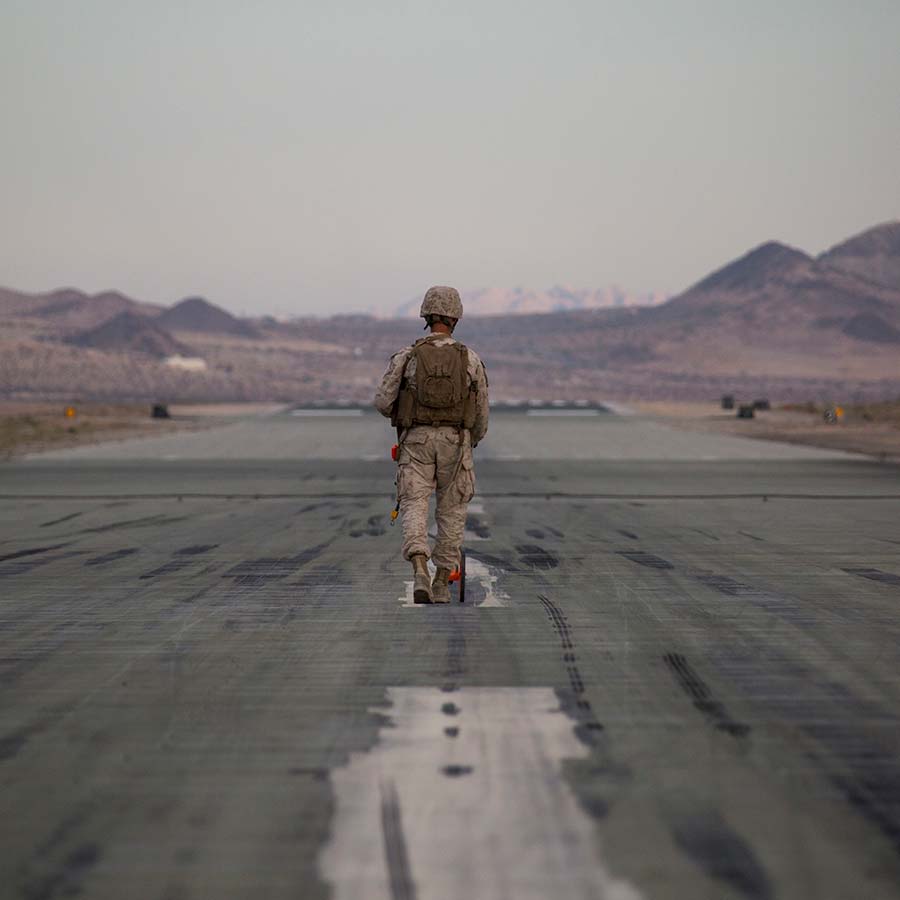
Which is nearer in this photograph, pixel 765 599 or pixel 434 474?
pixel 765 599

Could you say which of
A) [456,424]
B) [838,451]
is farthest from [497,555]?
[838,451]

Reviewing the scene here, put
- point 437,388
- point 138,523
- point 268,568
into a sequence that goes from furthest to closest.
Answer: point 138,523
point 268,568
point 437,388

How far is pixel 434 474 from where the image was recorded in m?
9.20

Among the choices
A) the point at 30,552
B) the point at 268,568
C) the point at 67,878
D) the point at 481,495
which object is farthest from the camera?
the point at 481,495

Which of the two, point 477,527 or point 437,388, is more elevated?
point 437,388

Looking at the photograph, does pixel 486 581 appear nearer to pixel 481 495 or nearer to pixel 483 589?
pixel 483 589

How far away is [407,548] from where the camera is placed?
8898mm

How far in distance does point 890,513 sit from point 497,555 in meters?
6.26

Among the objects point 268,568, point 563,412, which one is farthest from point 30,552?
point 563,412

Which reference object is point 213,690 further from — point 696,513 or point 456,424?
point 696,513

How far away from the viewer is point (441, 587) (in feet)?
28.9

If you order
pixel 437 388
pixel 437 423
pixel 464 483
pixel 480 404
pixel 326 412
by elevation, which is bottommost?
pixel 326 412

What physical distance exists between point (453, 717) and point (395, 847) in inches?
63.4

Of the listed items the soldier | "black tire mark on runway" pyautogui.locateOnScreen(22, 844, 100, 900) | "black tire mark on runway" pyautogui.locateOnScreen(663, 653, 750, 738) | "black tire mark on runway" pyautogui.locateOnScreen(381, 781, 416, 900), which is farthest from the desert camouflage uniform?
"black tire mark on runway" pyautogui.locateOnScreen(22, 844, 100, 900)
